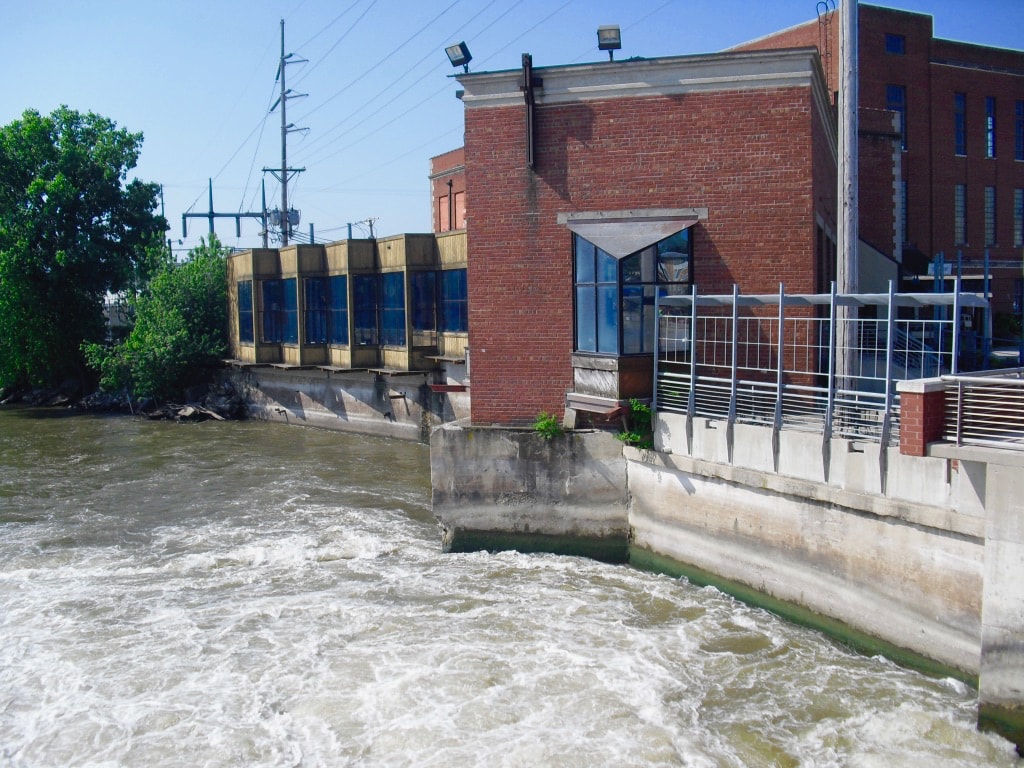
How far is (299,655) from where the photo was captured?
33.6 ft

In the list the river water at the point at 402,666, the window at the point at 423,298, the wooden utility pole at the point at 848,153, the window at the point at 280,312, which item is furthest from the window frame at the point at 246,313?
the wooden utility pole at the point at 848,153

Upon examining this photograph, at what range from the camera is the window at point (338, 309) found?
26859 mm

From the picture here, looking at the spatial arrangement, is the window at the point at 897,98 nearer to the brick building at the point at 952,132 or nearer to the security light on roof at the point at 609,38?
the brick building at the point at 952,132

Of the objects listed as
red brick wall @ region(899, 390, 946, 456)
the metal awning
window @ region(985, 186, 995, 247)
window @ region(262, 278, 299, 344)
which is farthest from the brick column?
window @ region(985, 186, 995, 247)

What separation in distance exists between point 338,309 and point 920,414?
20.3m

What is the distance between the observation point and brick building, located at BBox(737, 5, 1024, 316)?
38688 millimetres

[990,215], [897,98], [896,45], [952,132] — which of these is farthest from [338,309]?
[990,215]

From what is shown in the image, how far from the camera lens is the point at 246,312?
3056 cm

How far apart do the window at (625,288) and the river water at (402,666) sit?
3.23 m

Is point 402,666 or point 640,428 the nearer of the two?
point 402,666

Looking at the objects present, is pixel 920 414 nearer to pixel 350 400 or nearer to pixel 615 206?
pixel 615 206

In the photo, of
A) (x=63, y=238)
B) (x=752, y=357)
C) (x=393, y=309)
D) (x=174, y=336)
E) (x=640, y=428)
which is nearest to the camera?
(x=640, y=428)

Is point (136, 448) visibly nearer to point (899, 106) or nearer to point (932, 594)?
point (932, 594)

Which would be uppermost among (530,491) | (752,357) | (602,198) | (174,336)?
(602,198)
